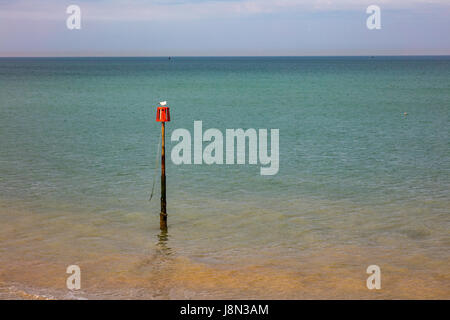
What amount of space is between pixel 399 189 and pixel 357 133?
17829 millimetres

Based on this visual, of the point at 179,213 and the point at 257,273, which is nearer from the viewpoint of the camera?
the point at 257,273

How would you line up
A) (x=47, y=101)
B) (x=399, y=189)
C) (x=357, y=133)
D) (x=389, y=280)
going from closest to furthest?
(x=389, y=280)
(x=399, y=189)
(x=357, y=133)
(x=47, y=101)

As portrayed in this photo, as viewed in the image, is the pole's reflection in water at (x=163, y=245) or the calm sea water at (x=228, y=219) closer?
the calm sea water at (x=228, y=219)

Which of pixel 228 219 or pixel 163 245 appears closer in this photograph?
pixel 163 245

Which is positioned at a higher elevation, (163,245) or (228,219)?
(228,219)

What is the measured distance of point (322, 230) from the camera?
62.7 feet

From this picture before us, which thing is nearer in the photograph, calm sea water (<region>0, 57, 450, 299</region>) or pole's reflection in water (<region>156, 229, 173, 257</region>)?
calm sea water (<region>0, 57, 450, 299</region>)

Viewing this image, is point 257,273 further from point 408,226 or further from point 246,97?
point 246,97
